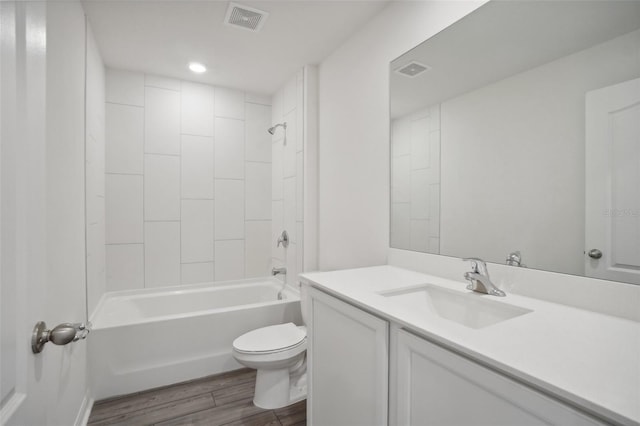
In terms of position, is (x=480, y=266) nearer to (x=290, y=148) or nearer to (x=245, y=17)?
(x=245, y=17)

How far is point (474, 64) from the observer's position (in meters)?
1.36

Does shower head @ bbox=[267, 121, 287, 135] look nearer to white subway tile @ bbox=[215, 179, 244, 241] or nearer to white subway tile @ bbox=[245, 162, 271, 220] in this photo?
white subway tile @ bbox=[245, 162, 271, 220]

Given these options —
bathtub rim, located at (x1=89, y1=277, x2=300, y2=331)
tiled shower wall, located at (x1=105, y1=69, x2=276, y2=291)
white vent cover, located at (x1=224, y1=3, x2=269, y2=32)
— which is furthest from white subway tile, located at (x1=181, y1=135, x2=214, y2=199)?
white vent cover, located at (x1=224, y1=3, x2=269, y2=32)

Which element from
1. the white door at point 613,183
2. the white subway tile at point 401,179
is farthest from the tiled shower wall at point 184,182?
the white door at point 613,183

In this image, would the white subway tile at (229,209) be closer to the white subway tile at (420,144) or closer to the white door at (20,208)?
the white subway tile at (420,144)

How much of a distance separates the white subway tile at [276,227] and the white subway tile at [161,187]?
0.96m

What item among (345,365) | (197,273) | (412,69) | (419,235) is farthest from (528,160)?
(197,273)

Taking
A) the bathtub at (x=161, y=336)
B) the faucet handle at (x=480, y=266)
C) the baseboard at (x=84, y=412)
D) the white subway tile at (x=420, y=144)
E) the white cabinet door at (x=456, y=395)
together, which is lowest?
the baseboard at (x=84, y=412)

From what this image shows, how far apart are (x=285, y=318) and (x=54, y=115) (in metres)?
2.06

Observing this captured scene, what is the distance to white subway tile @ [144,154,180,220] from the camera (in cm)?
281

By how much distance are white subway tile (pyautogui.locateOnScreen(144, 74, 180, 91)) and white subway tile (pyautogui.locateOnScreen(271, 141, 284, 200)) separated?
3.58 feet

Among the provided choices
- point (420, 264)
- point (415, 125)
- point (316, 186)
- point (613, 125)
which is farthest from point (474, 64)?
point (316, 186)

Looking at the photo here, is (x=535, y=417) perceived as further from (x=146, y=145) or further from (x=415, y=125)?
(x=146, y=145)

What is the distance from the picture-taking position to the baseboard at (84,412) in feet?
5.57
